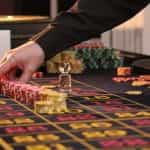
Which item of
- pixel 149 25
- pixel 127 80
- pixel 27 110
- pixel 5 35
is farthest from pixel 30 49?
pixel 149 25

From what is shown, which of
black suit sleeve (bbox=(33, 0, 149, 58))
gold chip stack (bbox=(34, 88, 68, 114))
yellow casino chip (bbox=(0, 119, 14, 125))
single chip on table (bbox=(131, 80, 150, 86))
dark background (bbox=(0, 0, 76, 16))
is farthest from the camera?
dark background (bbox=(0, 0, 76, 16))

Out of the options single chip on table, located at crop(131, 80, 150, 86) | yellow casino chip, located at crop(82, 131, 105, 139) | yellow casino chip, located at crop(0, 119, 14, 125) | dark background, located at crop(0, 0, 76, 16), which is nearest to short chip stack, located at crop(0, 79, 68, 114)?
yellow casino chip, located at crop(0, 119, 14, 125)

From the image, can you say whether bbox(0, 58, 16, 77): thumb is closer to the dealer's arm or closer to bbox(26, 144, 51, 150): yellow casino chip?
the dealer's arm

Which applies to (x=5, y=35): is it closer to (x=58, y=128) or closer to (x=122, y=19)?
(x=122, y=19)

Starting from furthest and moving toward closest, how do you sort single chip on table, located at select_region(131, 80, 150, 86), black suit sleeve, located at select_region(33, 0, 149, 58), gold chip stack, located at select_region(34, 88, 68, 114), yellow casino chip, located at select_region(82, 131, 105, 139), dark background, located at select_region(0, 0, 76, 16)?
dark background, located at select_region(0, 0, 76, 16) → single chip on table, located at select_region(131, 80, 150, 86) → black suit sleeve, located at select_region(33, 0, 149, 58) → gold chip stack, located at select_region(34, 88, 68, 114) → yellow casino chip, located at select_region(82, 131, 105, 139)

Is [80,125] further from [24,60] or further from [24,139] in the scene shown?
[24,60]

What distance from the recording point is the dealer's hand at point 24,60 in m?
1.64

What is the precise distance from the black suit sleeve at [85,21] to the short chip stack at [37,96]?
0.13m

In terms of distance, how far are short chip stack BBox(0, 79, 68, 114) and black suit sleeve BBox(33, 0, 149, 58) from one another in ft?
0.43

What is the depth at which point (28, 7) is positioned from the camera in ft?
13.0

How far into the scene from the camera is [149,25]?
3441 millimetres

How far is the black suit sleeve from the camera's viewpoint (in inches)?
62.6

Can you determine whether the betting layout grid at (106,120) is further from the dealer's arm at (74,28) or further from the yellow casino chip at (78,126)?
the dealer's arm at (74,28)

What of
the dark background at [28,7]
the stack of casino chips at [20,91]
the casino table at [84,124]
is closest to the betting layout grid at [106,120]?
the casino table at [84,124]
